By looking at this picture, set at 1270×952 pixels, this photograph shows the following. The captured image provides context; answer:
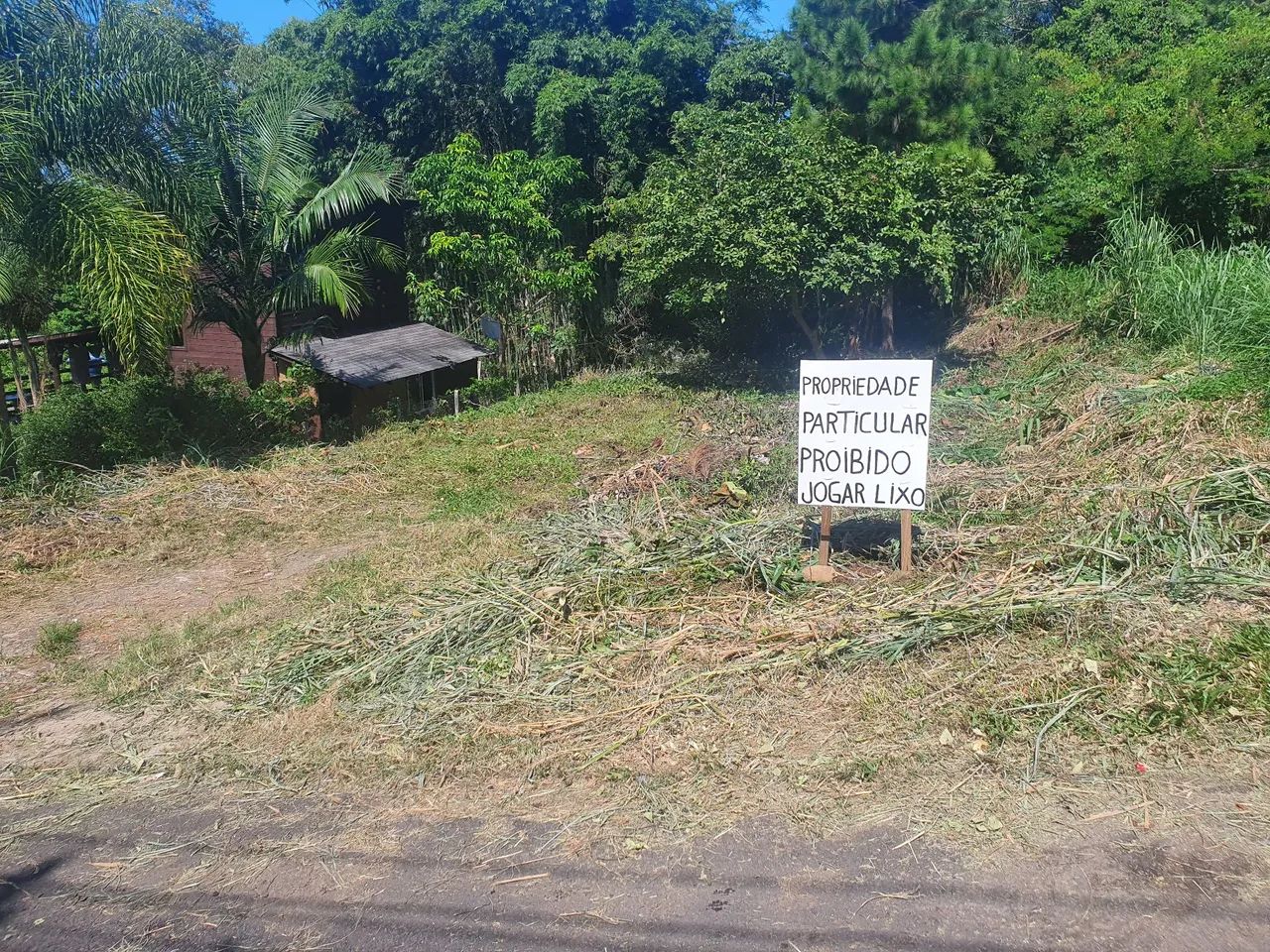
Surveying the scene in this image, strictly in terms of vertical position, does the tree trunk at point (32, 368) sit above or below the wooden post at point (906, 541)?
above

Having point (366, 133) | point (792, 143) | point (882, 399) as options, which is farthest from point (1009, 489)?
point (366, 133)

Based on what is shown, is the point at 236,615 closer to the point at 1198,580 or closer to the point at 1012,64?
the point at 1198,580

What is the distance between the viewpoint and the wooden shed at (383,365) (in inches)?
504

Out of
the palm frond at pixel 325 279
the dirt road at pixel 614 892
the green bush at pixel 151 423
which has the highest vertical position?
the palm frond at pixel 325 279

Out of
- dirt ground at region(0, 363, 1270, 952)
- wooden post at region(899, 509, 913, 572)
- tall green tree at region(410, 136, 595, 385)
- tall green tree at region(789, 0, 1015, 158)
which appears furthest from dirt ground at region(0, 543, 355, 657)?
tall green tree at region(789, 0, 1015, 158)

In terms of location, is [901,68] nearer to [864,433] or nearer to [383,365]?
[383,365]

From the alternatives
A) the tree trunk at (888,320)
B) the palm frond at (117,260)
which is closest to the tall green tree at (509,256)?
the tree trunk at (888,320)

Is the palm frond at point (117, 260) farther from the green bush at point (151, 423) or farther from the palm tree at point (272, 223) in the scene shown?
the palm tree at point (272, 223)

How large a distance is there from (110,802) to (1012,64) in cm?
1359

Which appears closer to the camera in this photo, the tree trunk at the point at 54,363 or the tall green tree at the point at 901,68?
the tall green tree at the point at 901,68

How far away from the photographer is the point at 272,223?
11.3 m

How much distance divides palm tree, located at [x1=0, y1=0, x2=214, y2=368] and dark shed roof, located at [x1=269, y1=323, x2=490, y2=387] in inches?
116

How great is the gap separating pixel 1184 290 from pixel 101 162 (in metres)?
10.9

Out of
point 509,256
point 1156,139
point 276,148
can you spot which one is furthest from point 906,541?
point 509,256
